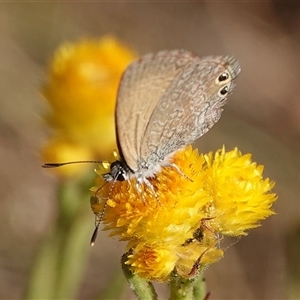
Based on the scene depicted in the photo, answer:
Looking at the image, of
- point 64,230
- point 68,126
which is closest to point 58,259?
point 64,230

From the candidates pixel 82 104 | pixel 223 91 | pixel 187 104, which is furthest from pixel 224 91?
pixel 82 104

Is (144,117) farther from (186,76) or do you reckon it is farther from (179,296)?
(179,296)

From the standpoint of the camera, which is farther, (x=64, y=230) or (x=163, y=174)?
(x=64, y=230)

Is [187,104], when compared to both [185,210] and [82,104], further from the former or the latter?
[82,104]

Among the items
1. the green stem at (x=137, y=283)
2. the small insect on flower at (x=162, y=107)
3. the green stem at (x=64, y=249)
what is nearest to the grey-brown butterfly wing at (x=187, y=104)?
the small insect on flower at (x=162, y=107)

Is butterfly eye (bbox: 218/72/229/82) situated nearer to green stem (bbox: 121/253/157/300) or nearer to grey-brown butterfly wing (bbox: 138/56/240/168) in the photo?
grey-brown butterfly wing (bbox: 138/56/240/168)

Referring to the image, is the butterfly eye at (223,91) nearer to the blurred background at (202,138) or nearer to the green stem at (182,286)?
the green stem at (182,286)
